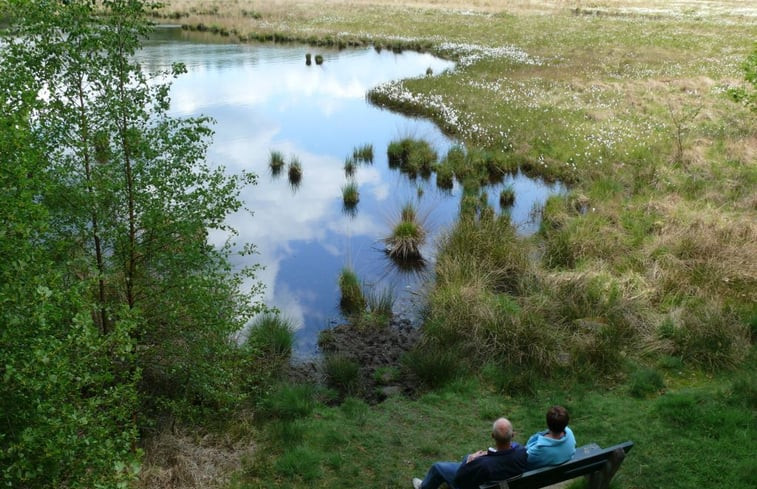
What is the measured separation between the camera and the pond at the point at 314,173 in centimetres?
1428

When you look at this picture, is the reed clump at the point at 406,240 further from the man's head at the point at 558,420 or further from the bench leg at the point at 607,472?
the man's head at the point at 558,420

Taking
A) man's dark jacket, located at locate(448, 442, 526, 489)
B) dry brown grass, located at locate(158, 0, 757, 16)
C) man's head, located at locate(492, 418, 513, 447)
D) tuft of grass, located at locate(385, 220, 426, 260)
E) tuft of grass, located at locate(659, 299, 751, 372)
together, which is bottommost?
tuft of grass, located at locate(385, 220, 426, 260)

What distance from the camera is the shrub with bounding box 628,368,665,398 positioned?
8.82m

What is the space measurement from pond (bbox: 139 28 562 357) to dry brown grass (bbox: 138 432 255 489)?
3.48 meters

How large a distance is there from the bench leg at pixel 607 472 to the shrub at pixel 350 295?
680 cm

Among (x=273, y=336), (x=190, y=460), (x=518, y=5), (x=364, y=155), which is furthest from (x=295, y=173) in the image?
(x=518, y=5)

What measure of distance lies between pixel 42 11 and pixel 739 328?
35.2ft

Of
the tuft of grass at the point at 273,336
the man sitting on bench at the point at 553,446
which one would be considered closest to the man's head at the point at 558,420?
the man sitting on bench at the point at 553,446

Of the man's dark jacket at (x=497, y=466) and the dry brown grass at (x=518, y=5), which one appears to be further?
the dry brown grass at (x=518, y=5)

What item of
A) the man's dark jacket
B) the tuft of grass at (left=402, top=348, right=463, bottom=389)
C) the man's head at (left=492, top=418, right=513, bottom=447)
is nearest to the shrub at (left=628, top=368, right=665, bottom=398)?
the tuft of grass at (left=402, top=348, right=463, bottom=389)

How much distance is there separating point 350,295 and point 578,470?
300 inches

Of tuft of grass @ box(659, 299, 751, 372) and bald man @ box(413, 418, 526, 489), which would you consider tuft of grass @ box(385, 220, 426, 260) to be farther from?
bald man @ box(413, 418, 526, 489)

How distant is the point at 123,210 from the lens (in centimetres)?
784

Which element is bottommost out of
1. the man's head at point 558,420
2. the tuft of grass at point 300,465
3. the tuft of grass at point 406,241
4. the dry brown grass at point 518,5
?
the tuft of grass at point 300,465
